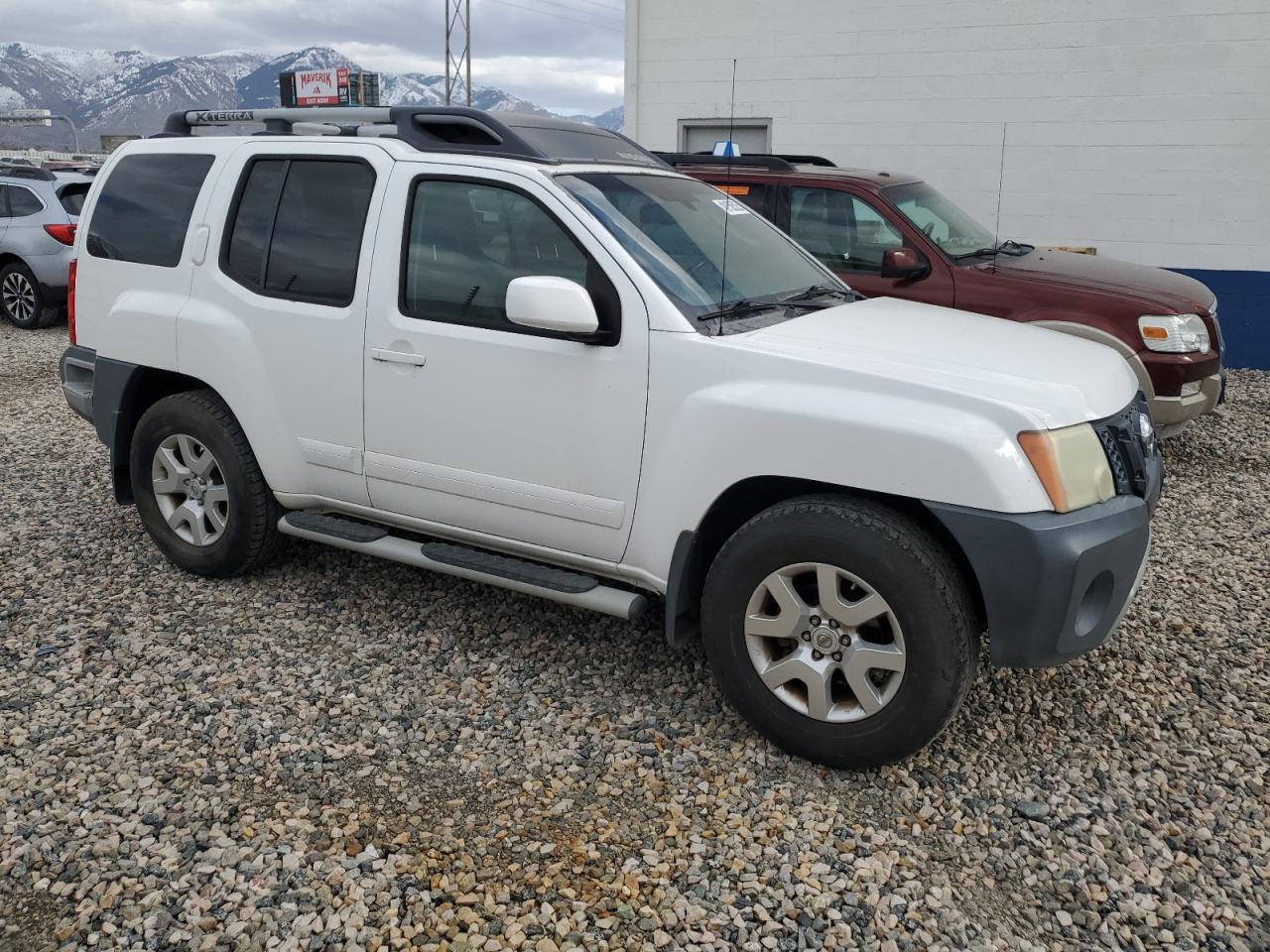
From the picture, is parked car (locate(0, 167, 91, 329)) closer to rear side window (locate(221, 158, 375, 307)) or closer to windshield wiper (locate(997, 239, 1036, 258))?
rear side window (locate(221, 158, 375, 307))

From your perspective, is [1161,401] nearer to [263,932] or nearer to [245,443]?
[245,443]

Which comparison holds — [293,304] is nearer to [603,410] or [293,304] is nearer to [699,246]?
[603,410]

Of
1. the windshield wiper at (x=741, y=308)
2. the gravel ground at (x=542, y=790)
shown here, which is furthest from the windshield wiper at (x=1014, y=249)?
the windshield wiper at (x=741, y=308)

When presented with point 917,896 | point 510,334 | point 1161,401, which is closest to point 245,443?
point 510,334

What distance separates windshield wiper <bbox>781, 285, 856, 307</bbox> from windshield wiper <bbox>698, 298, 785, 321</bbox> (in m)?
0.10

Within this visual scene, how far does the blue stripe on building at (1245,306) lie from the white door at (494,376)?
8.71 meters

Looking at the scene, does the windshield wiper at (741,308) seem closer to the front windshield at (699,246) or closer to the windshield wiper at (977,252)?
the front windshield at (699,246)

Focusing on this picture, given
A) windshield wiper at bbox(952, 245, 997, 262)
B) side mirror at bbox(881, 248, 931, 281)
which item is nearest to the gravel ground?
side mirror at bbox(881, 248, 931, 281)

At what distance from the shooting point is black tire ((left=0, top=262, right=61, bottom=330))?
11.5 metres

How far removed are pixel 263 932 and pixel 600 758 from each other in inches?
45.1

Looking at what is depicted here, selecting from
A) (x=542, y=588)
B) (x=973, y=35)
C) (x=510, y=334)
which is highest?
(x=973, y=35)

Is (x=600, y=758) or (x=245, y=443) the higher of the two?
(x=245, y=443)

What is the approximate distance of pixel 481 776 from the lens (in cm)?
322

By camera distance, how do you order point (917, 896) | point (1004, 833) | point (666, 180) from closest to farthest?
1. point (917, 896)
2. point (1004, 833)
3. point (666, 180)
